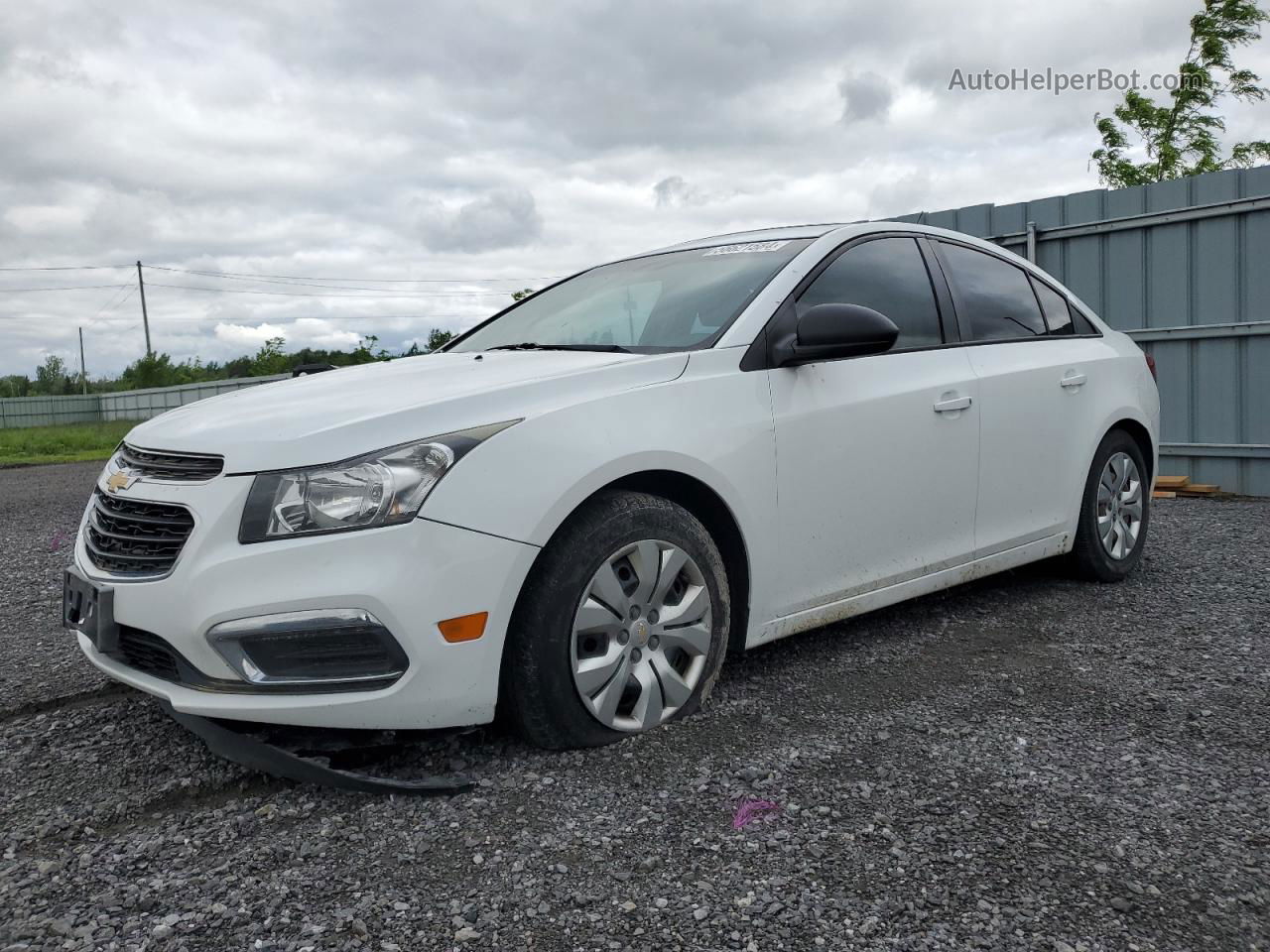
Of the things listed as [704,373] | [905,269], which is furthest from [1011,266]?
[704,373]

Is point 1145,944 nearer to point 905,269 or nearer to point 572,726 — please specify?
point 572,726

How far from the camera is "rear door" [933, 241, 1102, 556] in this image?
164 inches

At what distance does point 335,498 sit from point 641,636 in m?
0.93

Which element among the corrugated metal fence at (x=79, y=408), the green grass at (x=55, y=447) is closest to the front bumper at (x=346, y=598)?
the green grass at (x=55, y=447)

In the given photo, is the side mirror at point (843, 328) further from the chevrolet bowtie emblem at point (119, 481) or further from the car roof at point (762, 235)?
the chevrolet bowtie emblem at point (119, 481)

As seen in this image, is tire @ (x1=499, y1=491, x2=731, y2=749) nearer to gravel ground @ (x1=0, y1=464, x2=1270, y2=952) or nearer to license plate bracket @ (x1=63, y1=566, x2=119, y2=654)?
gravel ground @ (x1=0, y1=464, x2=1270, y2=952)

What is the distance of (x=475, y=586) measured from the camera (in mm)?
2658

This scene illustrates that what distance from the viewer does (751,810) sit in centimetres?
258

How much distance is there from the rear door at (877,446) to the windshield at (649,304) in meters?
0.23

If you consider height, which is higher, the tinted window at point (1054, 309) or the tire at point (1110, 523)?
the tinted window at point (1054, 309)

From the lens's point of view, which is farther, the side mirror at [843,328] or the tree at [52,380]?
the tree at [52,380]

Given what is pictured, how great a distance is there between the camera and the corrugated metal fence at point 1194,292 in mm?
8156

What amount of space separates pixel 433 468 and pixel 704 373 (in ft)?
3.18

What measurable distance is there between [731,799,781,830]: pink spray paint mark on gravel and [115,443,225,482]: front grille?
1.55 m
